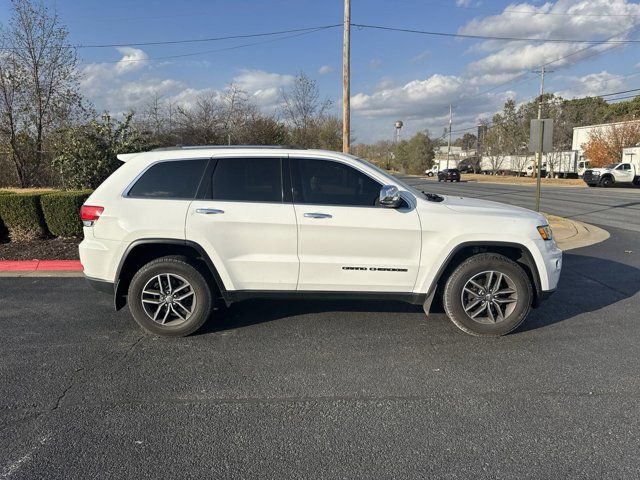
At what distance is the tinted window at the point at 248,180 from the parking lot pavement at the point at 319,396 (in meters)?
1.42

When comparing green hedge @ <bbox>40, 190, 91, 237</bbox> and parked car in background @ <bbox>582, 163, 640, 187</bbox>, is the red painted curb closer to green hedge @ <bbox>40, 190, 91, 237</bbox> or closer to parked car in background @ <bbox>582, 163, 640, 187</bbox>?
green hedge @ <bbox>40, 190, 91, 237</bbox>

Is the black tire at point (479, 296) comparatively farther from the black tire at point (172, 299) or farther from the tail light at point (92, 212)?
the tail light at point (92, 212)

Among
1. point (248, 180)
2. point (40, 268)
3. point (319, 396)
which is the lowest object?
point (319, 396)

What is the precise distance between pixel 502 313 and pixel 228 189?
300 cm

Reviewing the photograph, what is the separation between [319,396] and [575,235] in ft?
30.8

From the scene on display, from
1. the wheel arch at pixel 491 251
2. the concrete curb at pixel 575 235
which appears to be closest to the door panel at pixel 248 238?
the wheel arch at pixel 491 251

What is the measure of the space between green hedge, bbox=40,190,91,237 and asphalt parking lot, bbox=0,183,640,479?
3.44 m

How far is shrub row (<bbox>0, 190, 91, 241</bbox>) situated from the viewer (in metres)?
8.16

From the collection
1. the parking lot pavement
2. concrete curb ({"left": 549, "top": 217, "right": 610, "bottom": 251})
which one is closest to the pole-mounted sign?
concrete curb ({"left": 549, "top": 217, "right": 610, "bottom": 251})

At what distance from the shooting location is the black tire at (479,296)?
4.21m

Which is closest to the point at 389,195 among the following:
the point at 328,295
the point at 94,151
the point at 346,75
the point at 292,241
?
the point at 292,241

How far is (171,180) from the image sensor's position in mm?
4289

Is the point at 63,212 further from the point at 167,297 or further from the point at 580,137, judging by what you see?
the point at 580,137

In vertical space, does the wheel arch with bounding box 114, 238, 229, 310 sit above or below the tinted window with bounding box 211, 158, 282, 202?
below
